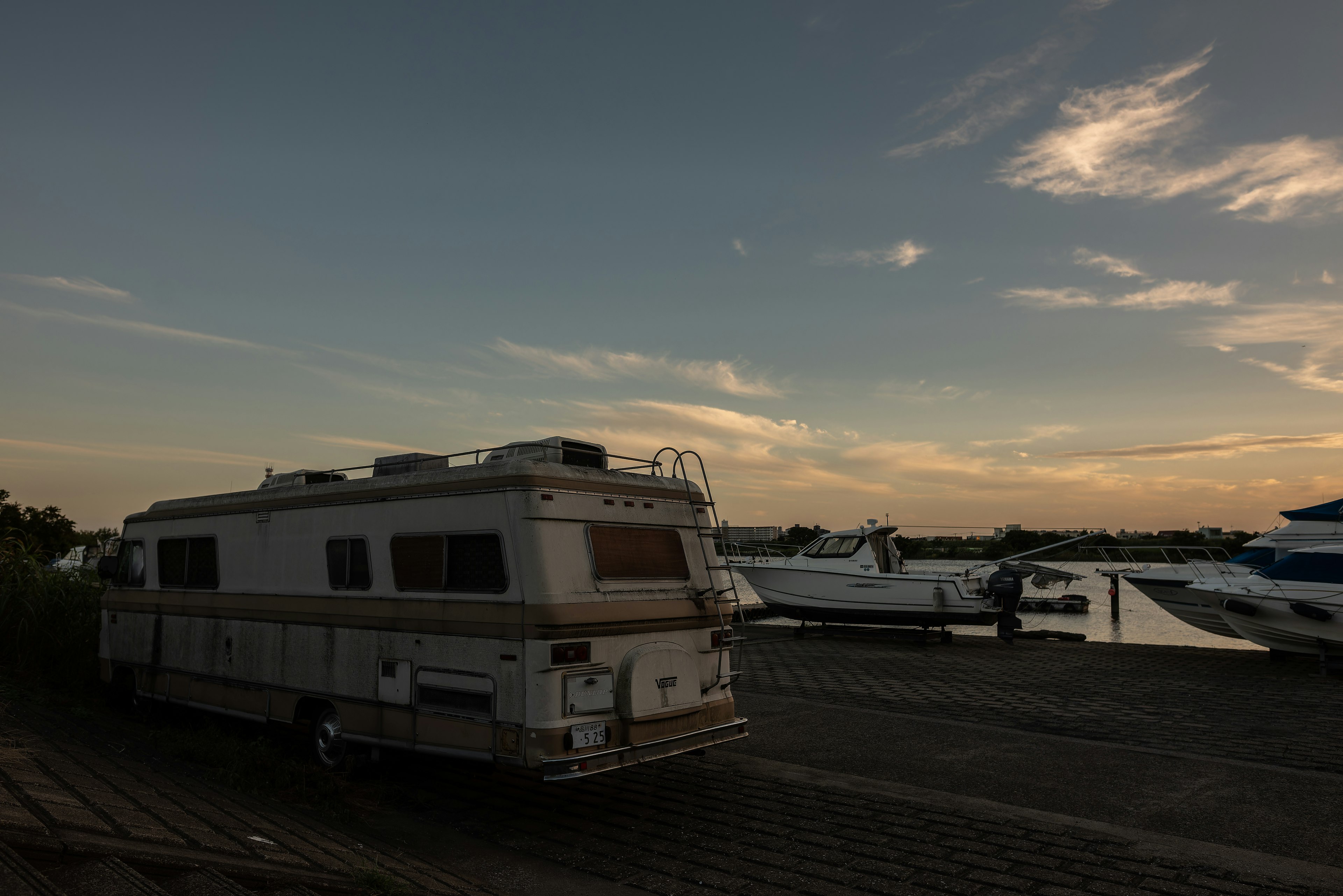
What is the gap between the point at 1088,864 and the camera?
5914mm

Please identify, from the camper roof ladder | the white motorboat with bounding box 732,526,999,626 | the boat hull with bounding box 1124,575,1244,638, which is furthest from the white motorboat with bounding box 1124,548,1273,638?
the camper roof ladder

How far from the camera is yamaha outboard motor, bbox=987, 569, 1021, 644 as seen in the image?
65.8 feet

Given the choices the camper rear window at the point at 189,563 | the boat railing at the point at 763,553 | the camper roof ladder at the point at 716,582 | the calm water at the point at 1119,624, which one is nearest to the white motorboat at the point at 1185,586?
the calm water at the point at 1119,624

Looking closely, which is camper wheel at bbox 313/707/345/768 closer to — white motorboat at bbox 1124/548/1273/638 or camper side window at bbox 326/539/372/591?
camper side window at bbox 326/539/372/591

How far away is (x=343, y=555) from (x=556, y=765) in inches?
123

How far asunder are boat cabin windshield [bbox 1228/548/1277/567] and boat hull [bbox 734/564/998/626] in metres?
6.74

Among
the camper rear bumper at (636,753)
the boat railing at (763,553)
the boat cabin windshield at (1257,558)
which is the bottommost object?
the camper rear bumper at (636,753)

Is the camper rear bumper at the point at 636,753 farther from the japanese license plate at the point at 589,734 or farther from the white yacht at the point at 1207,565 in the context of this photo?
the white yacht at the point at 1207,565

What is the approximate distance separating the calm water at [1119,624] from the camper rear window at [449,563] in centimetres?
1949

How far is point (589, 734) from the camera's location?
6801 mm

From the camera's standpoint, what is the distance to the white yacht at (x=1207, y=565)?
1942 centimetres

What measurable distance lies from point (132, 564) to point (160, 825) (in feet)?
25.2

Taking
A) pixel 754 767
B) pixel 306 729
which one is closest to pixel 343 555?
pixel 306 729

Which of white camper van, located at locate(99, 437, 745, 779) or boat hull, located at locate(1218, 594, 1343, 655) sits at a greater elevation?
white camper van, located at locate(99, 437, 745, 779)
